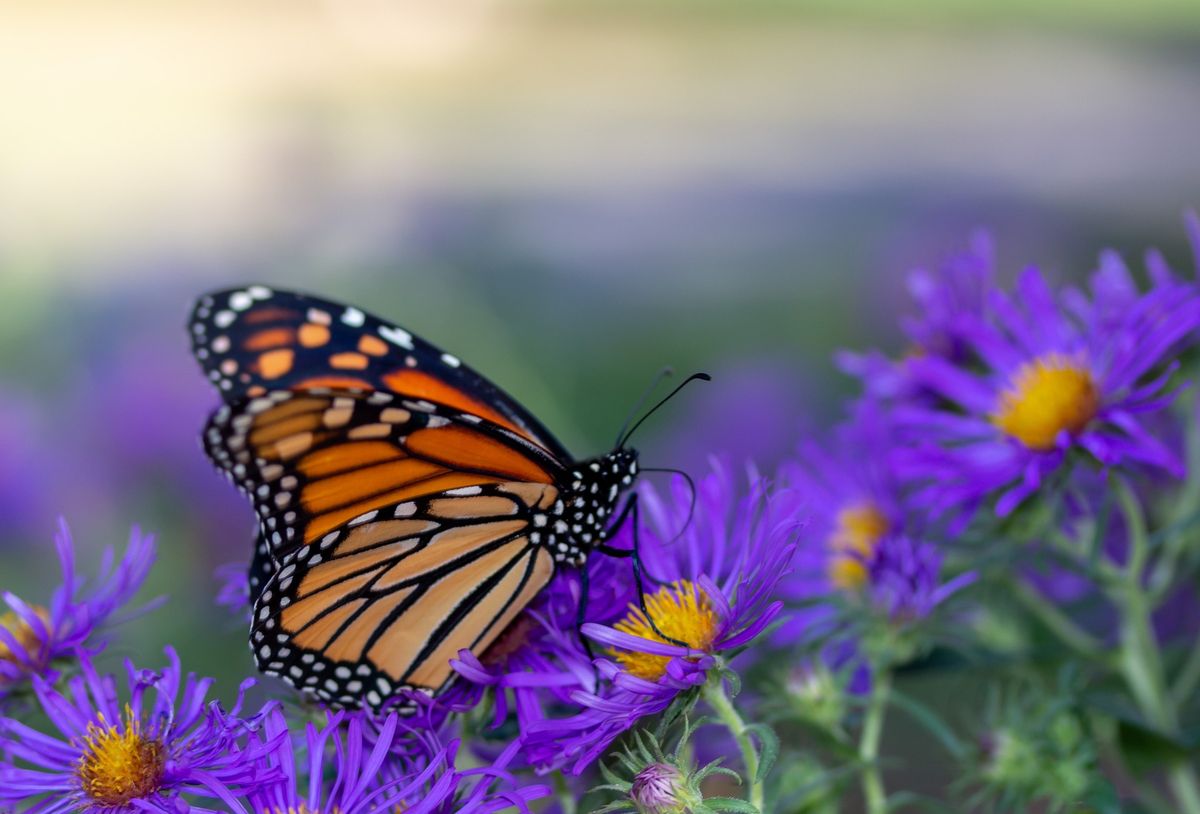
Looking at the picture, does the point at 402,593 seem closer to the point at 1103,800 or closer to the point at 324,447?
the point at 324,447

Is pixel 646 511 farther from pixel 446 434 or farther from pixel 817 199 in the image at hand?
pixel 817 199

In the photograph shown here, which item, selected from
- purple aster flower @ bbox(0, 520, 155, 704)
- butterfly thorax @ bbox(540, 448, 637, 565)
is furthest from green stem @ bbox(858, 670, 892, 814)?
purple aster flower @ bbox(0, 520, 155, 704)

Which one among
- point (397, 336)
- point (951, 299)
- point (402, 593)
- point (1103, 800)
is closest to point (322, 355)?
point (397, 336)

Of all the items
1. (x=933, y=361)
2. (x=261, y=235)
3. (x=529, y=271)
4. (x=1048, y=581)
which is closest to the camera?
(x=933, y=361)

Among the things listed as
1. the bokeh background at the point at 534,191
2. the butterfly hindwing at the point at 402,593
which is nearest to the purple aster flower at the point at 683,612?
the butterfly hindwing at the point at 402,593

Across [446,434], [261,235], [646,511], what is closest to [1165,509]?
[646,511]

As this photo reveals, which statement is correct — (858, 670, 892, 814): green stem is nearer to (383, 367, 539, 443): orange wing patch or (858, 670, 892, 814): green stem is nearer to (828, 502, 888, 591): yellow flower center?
(828, 502, 888, 591): yellow flower center

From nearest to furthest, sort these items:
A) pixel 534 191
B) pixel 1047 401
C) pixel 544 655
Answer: pixel 544 655 < pixel 1047 401 < pixel 534 191

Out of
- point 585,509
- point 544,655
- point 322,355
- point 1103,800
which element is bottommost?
point 1103,800
